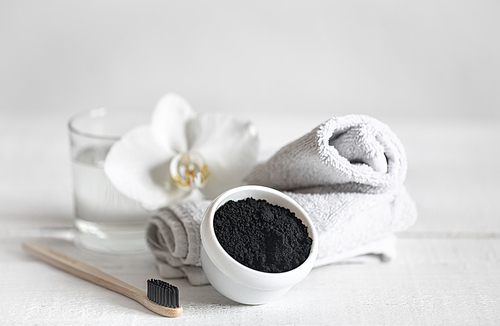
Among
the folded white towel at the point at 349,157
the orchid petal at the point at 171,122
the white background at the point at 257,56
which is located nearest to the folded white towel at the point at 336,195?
the folded white towel at the point at 349,157

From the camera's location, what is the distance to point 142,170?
2.24ft

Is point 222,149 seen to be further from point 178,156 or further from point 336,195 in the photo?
point 336,195

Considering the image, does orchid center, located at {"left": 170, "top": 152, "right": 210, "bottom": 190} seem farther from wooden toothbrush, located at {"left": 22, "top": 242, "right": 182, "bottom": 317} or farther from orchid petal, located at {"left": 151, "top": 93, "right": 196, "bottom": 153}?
wooden toothbrush, located at {"left": 22, "top": 242, "right": 182, "bottom": 317}

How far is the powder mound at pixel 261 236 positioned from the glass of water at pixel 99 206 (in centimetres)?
19

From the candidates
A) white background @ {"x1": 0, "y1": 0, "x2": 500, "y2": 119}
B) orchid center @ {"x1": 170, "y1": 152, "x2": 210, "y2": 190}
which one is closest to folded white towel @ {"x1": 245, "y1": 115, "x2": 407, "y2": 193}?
orchid center @ {"x1": 170, "y1": 152, "x2": 210, "y2": 190}

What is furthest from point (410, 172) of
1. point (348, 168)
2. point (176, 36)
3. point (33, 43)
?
point (33, 43)

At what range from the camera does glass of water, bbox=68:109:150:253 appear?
26.8 inches

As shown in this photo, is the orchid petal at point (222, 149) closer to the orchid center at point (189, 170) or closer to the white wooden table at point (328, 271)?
the orchid center at point (189, 170)

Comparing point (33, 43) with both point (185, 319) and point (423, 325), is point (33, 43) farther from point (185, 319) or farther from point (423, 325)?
point (423, 325)

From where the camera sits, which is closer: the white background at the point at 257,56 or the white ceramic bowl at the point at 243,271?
the white ceramic bowl at the point at 243,271

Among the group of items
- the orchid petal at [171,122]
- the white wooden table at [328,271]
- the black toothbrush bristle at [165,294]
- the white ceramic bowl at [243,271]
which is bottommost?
the white wooden table at [328,271]

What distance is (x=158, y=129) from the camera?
2.31 ft

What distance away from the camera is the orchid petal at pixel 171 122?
71 centimetres

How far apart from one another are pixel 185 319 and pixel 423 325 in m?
0.23
